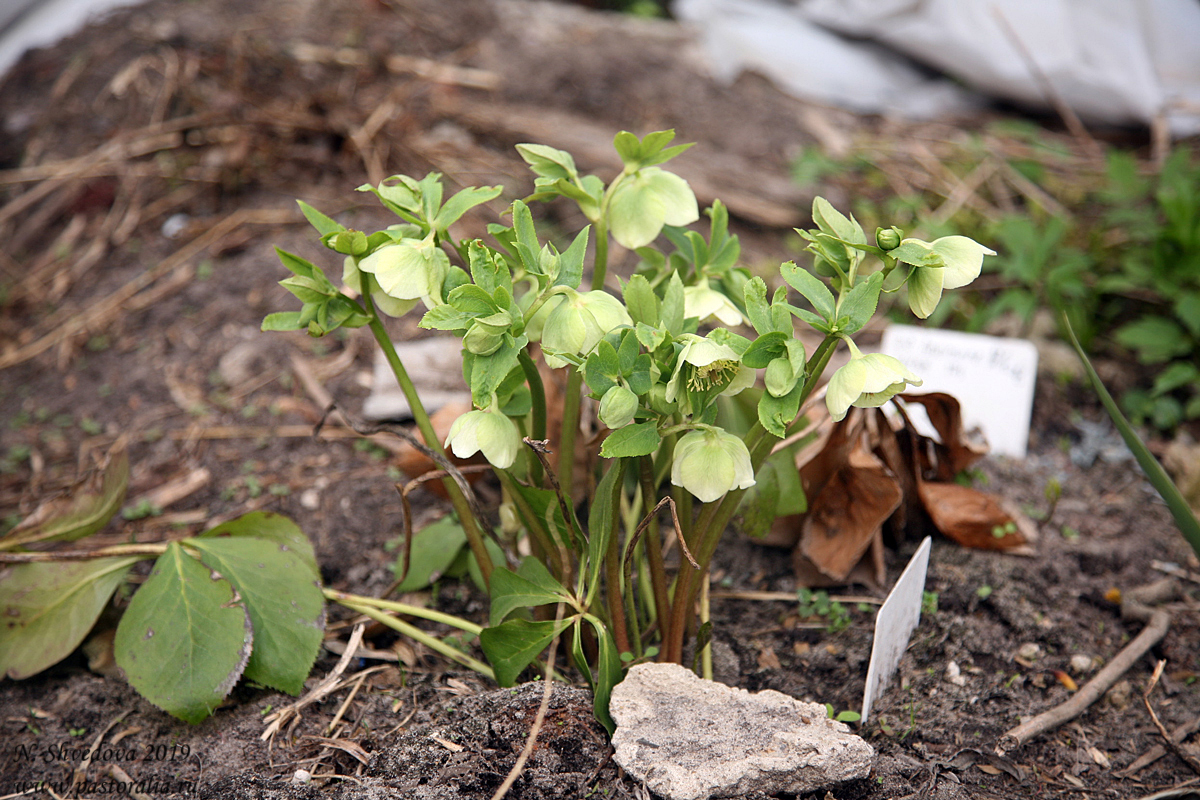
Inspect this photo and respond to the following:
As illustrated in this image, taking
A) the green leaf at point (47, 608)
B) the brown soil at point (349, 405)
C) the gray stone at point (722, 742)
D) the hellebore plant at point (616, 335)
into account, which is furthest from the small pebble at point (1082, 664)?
the green leaf at point (47, 608)

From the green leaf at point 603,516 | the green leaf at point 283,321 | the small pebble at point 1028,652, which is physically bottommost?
the small pebble at point 1028,652

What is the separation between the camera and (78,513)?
1.00 m

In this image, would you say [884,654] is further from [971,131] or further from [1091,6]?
[1091,6]

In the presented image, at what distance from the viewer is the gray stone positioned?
710mm

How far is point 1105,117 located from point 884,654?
207 centimetres

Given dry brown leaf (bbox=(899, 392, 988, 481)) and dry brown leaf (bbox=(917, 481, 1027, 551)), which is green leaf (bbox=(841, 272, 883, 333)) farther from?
dry brown leaf (bbox=(917, 481, 1027, 551))

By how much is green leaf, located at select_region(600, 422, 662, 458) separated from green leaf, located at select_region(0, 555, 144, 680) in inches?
26.6

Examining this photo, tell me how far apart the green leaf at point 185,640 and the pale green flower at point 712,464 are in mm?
534

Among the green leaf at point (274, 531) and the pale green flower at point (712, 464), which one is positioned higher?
the pale green flower at point (712, 464)

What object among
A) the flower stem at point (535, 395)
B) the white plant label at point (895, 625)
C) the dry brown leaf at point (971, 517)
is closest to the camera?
the flower stem at point (535, 395)

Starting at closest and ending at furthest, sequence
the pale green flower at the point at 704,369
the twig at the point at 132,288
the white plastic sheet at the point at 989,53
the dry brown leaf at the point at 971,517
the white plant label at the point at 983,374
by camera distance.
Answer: the pale green flower at the point at 704,369, the dry brown leaf at the point at 971,517, the white plant label at the point at 983,374, the twig at the point at 132,288, the white plastic sheet at the point at 989,53

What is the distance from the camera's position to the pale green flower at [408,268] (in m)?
0.66

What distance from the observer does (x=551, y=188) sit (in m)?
0.73

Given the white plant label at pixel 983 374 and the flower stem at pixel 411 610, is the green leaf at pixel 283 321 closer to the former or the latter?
the flower stem at pixel 411 610
